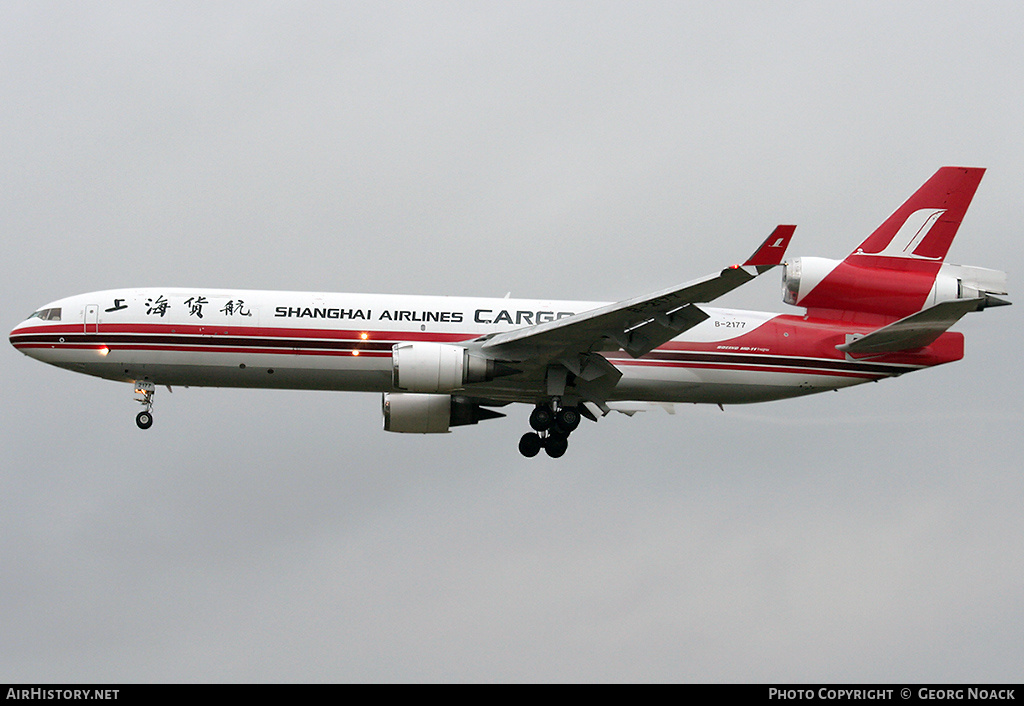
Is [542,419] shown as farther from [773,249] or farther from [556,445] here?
[773,249]

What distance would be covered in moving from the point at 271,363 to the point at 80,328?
5430 mm

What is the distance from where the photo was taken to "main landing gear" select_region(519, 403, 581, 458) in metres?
35.4

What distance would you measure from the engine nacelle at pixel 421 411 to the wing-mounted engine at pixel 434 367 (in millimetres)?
3832

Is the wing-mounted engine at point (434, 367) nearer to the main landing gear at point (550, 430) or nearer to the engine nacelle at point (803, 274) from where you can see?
the main landing gear at point (550, 430)

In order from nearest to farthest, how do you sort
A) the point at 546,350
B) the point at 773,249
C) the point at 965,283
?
the point at 773,249 → the point at 546,350 → the point at 965,283

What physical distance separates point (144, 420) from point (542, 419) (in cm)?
1105

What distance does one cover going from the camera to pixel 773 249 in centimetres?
2833

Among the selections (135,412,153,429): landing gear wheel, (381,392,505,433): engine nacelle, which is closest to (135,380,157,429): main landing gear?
(135,412,153,429): landing gear wheel

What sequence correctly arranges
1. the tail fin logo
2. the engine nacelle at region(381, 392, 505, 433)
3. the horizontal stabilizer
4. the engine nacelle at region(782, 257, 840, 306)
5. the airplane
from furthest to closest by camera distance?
the engine nacelle at region(381, 392, 505, 433)
the tail fin logo
the engine nacelle at region(782, 257, 840, 306)
the airplane
the horizontal stabilizer

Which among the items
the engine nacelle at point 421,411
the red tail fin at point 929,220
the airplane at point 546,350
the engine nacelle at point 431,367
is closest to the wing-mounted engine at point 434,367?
the engine nacelle at point 431,367

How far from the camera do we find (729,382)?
116ft

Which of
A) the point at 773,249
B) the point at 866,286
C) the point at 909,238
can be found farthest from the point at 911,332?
the point at 773,249

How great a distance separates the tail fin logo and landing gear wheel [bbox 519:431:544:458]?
10.4 metres

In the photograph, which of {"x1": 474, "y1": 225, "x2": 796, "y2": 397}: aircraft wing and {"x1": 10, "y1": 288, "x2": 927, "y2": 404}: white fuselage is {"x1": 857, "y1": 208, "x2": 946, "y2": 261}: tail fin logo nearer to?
{"x1": 10, "y1": 288, "x2": 927, "y2": 404}: white fuselage
